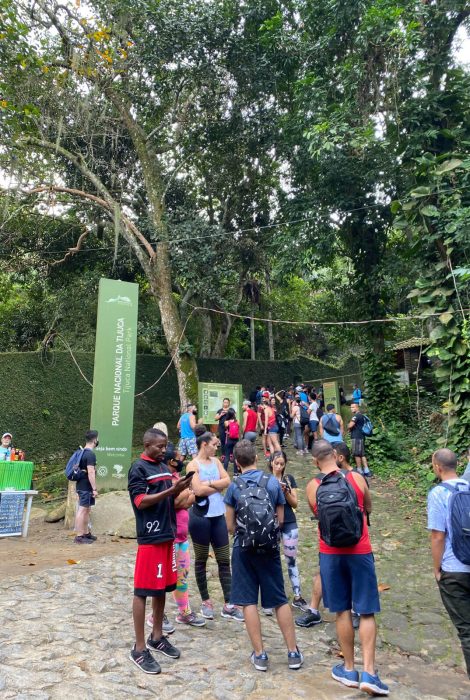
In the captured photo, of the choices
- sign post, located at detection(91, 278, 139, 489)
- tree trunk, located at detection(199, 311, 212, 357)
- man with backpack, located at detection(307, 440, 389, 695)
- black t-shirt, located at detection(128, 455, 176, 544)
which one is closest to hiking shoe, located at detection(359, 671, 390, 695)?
man with backpack, located at detection(307, 440, 389, 695)

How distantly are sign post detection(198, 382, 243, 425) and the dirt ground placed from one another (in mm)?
5424

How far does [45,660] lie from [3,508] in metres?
4.89

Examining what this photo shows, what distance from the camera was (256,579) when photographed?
3848 mm

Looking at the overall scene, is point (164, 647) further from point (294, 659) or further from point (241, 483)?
point (241, 483)

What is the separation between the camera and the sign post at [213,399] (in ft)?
44.7

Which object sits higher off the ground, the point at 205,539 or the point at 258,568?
the point at 205,539

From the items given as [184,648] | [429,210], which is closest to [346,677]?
[184,648]

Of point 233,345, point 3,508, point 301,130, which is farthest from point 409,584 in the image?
point 233,345

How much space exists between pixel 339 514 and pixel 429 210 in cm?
758

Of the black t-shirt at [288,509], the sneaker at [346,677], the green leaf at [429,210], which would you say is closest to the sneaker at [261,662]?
the sneaker at [346,677]

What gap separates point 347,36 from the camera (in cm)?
1210

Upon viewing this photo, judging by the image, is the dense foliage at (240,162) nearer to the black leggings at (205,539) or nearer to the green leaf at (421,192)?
the green leaf at (421,192)

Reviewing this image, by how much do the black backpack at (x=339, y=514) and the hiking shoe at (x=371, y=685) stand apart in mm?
815

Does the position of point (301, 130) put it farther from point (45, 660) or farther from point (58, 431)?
point (45, 660)
